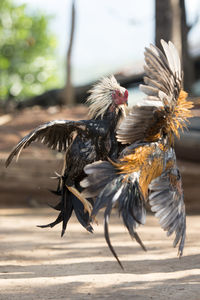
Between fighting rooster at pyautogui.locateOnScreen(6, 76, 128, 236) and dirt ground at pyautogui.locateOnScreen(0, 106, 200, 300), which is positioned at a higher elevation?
fighting rooster at pyautogui.locateOnScreen(6, 76, 128, 236)

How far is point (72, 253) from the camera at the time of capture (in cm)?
468

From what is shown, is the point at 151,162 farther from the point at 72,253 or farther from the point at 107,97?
the point at 72,253

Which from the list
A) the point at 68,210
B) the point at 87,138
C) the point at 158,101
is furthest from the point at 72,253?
the point at 158,101

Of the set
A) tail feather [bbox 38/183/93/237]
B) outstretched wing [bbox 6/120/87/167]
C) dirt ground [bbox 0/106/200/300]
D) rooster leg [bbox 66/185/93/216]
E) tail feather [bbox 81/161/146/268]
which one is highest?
outstretched wing [bbox 6/120/87/167]

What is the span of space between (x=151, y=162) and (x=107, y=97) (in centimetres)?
78

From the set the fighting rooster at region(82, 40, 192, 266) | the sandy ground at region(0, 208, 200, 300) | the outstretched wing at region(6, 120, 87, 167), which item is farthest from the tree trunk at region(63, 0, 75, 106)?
the fighting rooster at region(82, 40, 192, 266)

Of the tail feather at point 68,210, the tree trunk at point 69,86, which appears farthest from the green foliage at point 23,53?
the tail feather at point 68,210

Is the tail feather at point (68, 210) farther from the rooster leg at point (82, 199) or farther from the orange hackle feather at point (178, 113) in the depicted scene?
the orange hackle feather at point (178, 113)

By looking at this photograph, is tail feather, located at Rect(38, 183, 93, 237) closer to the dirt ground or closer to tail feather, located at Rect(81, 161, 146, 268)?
the dirt ground

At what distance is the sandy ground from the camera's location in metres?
3.27

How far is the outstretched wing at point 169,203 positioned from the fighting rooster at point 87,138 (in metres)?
0.47

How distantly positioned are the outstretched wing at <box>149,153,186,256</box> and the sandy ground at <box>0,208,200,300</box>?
0.38m

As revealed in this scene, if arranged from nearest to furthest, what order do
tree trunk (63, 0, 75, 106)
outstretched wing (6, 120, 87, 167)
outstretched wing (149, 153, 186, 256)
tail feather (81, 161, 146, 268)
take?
tail feather (81, 161, 146, 268) < outstretched wing (149, 153, 186, 256) < outstretched wing (6, 120, 87, 167) < tree trunk (63, 0, 75, 106)

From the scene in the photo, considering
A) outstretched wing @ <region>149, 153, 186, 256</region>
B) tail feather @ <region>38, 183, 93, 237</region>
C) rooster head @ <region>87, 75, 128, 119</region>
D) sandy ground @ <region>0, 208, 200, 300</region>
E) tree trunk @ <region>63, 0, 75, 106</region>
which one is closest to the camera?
sandy ground @ <region>0, 208, 200, 300</region>
